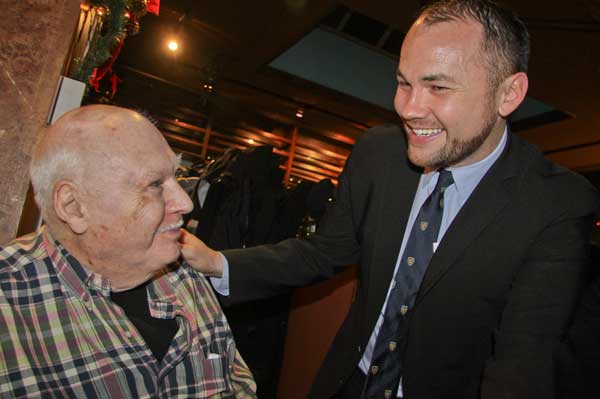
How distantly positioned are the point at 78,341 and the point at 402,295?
1068mm

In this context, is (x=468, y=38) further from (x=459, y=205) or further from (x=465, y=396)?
(x=465, y=396)

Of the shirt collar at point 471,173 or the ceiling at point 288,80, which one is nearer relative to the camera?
the shirt collar at point 471,173

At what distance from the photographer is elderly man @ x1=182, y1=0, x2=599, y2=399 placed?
1310mm

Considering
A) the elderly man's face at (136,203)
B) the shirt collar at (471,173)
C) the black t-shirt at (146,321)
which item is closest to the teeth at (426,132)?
the shirt collar at (471,173)

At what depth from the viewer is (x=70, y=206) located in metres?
1.16

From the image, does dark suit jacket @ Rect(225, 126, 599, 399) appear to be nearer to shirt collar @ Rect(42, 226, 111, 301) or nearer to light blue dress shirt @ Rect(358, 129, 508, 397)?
light blue dress shirt @ Rect(358, 129, 508, 397)

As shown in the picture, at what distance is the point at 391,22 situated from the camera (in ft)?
14.8

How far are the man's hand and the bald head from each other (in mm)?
392

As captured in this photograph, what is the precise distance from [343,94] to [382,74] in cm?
76

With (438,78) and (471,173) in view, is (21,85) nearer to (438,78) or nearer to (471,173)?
(438,78)

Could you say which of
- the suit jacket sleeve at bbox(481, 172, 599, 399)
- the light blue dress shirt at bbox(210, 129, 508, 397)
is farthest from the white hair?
the suit jacket sleeve at bbox(481, 172, 599, 399)

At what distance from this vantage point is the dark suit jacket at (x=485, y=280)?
50.4 inches

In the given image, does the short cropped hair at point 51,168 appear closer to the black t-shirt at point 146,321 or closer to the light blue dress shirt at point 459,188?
the black t-shirt at point 146,321

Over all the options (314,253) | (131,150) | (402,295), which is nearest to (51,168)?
(131,150)
